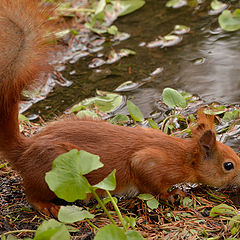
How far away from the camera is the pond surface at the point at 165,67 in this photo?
439 centimetres

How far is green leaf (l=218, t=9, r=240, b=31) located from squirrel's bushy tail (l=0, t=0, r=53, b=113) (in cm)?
292

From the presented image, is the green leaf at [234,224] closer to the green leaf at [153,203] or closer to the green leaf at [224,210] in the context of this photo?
the green leaf at [224,210]

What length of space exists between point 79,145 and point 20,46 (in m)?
0.71

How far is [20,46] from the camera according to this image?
2619 mm

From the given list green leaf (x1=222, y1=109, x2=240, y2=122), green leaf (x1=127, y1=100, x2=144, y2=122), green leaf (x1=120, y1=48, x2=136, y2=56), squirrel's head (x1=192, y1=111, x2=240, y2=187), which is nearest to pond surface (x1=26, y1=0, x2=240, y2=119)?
green leaf (x1=120, y1=48, x2=136, y2=56)

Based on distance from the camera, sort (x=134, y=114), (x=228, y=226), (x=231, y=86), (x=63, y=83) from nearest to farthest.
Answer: (x=228, y=226), (x=134, y=114), (x=231, y=86), (x=63, y=83)

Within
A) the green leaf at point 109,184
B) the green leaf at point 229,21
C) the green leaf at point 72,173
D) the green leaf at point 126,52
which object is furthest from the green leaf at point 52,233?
the green leaf at point 229,21

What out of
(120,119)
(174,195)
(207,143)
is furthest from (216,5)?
(174,195)

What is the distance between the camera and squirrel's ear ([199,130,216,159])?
9.49ft

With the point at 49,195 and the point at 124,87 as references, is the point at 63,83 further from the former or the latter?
the point at 49,195

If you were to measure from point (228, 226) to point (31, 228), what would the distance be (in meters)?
1.20

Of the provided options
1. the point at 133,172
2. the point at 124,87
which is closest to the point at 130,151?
the point at 133,172

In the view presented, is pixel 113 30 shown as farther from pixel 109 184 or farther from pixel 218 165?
pixel 109 184

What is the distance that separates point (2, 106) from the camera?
2.72 metres
